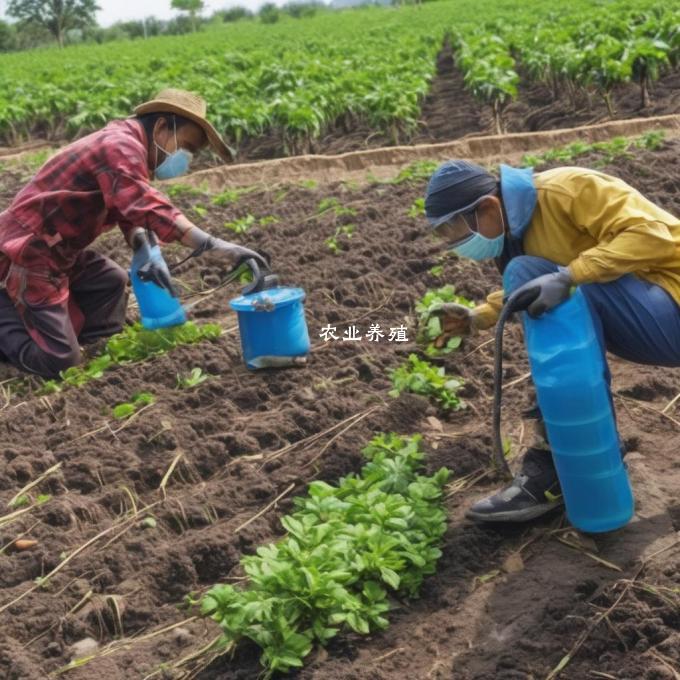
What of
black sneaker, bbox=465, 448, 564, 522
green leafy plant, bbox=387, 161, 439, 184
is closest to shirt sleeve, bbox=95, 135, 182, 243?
black sneaker, bbox=465, 448, 564, 522

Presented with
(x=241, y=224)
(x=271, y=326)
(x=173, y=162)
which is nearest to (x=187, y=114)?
(x=173, y=162)

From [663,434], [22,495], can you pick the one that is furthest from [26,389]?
[663,434]

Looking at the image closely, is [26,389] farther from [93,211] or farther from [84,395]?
[93,211]

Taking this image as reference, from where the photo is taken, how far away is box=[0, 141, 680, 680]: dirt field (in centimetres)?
304

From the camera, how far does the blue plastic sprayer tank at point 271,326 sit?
5027mm

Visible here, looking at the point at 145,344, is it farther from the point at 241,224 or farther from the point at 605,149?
the point at 605,149

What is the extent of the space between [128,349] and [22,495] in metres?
1.47

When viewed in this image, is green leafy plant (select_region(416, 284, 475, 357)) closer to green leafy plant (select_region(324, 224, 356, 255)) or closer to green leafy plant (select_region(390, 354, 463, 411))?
green leafy plant (select_region(390, 354, 463, 411))

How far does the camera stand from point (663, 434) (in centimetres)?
417

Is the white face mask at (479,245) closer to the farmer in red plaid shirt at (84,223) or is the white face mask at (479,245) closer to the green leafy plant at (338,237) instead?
the farmer in red plaid shirt at (84,223)

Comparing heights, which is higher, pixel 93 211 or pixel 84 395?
pixel 93 211

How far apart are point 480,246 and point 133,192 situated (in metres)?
2.06

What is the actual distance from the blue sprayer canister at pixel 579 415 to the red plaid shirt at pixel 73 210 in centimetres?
224

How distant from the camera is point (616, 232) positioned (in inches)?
131
